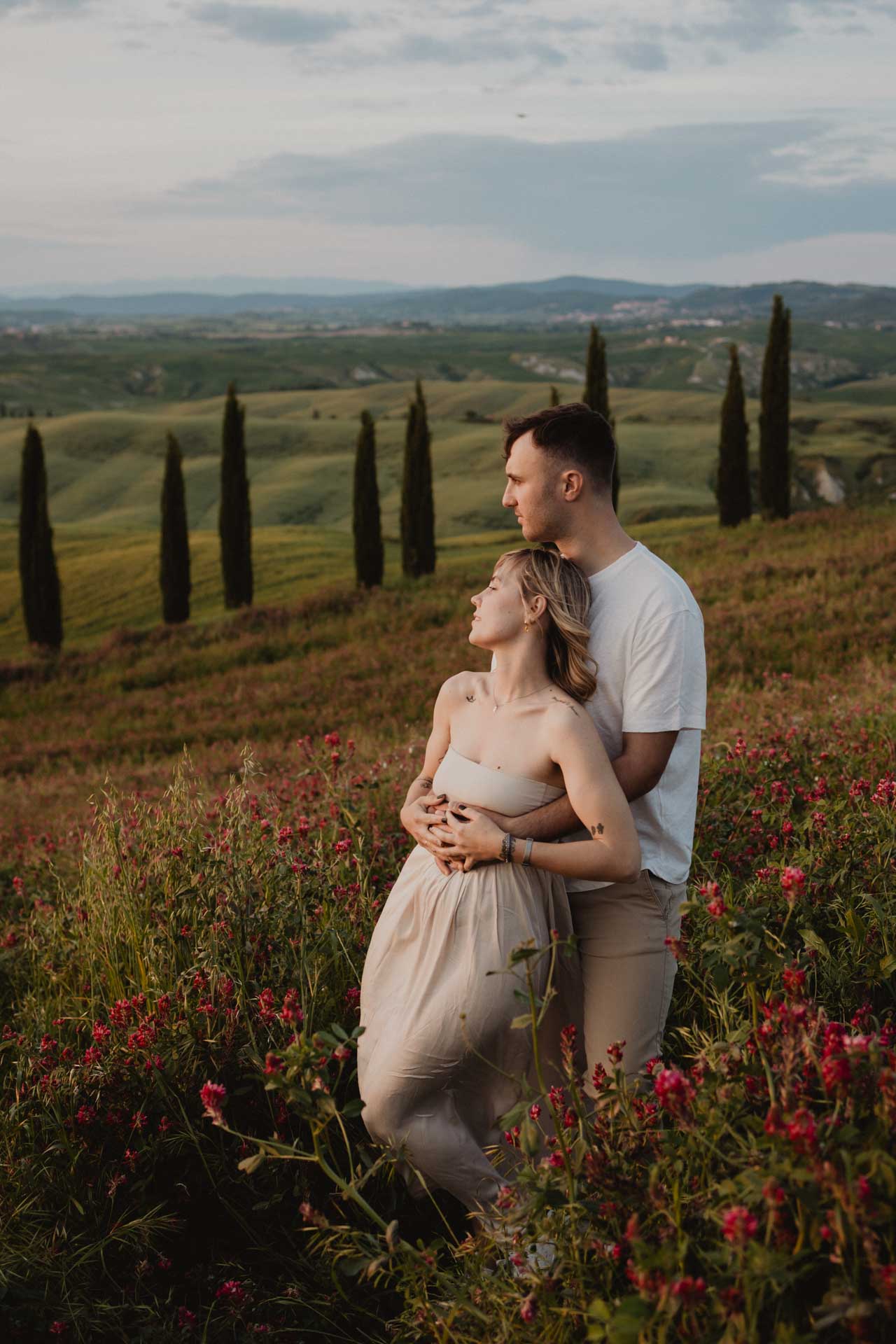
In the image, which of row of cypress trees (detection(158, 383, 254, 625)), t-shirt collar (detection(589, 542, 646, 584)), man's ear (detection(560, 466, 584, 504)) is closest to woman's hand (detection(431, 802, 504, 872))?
t-shirt collar (detection(589, 542, 646, 584))

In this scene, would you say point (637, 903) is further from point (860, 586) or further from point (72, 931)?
point (860, 586)

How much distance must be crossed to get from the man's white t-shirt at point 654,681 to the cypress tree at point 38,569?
109 feet

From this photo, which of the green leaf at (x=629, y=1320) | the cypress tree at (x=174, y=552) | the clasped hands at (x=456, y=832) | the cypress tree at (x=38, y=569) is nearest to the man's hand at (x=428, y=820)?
the clasped hands at (x=456, y=832)

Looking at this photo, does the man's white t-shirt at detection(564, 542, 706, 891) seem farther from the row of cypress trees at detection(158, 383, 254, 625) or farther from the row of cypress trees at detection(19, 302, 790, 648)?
the row of cypress trees at detection(158, 383, 254, 625)

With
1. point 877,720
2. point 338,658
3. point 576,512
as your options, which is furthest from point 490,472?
point 576,512

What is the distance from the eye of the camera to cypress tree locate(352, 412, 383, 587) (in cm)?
3650

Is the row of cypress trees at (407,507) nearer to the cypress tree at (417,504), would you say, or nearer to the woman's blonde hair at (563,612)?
the cypress tree at (417,504)

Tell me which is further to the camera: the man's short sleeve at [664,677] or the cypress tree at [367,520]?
the cypress tree at [367,520]

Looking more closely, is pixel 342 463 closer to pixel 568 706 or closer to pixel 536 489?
pixel 536 489

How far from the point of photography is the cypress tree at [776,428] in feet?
124

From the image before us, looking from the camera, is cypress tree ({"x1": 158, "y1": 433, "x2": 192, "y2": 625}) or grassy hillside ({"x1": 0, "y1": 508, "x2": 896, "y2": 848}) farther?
cypress tree ({"x1": 158, "y1": 433, "x2": 192, "y2": 625})

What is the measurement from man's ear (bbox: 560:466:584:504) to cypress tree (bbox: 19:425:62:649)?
109 feet

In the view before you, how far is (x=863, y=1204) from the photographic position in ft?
7.25

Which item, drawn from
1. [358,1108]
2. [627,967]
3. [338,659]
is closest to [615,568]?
[627,967]
